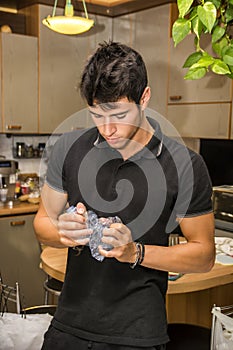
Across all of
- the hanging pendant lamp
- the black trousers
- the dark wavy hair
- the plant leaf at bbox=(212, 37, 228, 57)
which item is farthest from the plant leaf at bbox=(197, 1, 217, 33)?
the hanging pendant lamp

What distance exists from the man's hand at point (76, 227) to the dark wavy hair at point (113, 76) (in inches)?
11.6

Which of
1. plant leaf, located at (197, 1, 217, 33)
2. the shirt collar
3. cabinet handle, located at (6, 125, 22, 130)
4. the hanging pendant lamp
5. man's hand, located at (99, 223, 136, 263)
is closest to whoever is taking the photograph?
plant leaf, located at (197, 1, 217, 33)

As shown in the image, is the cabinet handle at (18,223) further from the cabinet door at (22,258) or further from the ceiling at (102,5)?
the ceiling at (102,5)

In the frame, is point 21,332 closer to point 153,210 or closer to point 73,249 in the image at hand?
point 73,249

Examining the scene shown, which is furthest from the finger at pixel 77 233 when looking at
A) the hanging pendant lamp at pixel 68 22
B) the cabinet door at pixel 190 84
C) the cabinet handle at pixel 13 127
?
the cabinet handle at pixel 13 127

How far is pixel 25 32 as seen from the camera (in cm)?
359

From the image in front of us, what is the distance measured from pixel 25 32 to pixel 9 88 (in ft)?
1.84

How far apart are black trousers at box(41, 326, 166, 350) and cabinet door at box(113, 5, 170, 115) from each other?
2498mm

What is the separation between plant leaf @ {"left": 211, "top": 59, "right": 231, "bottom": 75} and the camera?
0.83 meters

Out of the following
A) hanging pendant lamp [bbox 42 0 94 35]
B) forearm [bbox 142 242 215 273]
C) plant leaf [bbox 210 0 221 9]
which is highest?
hanging pendant lamp [bbox 42 0 94 35]

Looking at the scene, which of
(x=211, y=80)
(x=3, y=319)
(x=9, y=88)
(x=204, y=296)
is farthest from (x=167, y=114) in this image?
(x=3, y=319)

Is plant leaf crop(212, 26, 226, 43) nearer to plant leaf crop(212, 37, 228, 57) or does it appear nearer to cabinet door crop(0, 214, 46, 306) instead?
plant leaf crop(212, 37, 228, 57)

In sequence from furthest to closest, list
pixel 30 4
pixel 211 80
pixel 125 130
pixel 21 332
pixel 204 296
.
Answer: pixel 30 4
pixel 211 80
pixel 204 296
pixel 21 332
pixel 125 130

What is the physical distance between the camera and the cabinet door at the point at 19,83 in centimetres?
329
